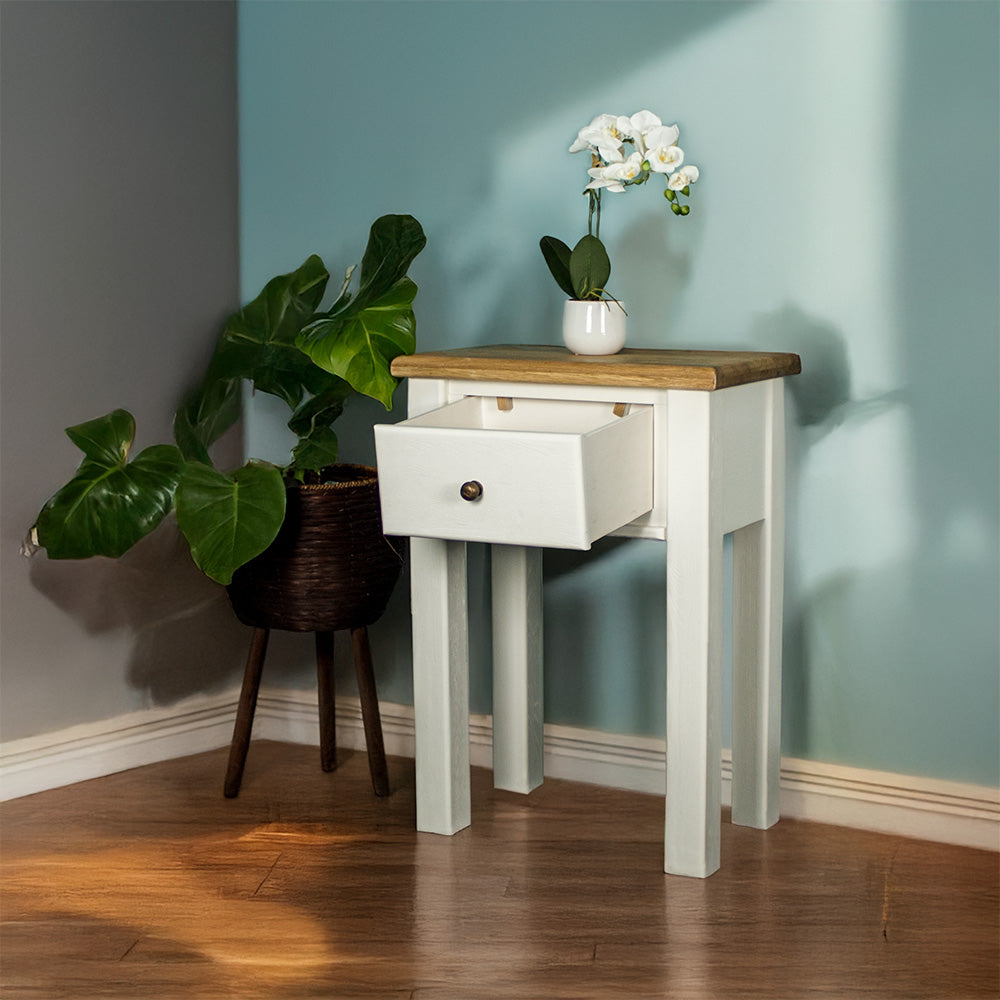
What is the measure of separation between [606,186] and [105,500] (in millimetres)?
887

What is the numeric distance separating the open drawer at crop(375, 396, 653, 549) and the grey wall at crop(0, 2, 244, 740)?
0.74m

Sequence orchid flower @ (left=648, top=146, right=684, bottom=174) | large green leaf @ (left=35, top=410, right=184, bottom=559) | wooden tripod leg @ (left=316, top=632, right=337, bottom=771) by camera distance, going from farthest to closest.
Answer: wooden tripod leg @ (left=316, top=632, right=337, bottom=771) → large green leaf @ (left=35, top=410, right=184, bottom=559) → orchid flower @ (left=648, top=146, right=684, bottom=174)

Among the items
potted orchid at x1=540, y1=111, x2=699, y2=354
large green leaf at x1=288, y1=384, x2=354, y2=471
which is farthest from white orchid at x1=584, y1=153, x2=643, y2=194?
large green leaf at x1=288, y1=384, x2=354, y2=471

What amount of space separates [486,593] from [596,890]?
27.4 inches

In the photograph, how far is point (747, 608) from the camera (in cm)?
212

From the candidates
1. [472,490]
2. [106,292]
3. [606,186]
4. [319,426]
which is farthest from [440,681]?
[106,292]

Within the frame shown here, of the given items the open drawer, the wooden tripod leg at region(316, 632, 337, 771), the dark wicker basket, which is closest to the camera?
the open drawer

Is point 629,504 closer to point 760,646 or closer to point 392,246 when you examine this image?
point 760,646

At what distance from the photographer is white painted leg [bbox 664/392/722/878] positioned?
188 cm

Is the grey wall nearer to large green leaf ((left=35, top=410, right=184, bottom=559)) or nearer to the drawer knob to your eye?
large green leaf ((left=35, top=410, right=184, bottom=559))

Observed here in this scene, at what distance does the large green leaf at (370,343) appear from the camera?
79.4 inches

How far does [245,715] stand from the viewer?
235 cm

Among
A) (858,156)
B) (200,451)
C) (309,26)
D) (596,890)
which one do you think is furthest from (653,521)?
(309,26)

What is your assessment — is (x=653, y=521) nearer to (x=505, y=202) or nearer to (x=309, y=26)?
(x=505, y=202)
